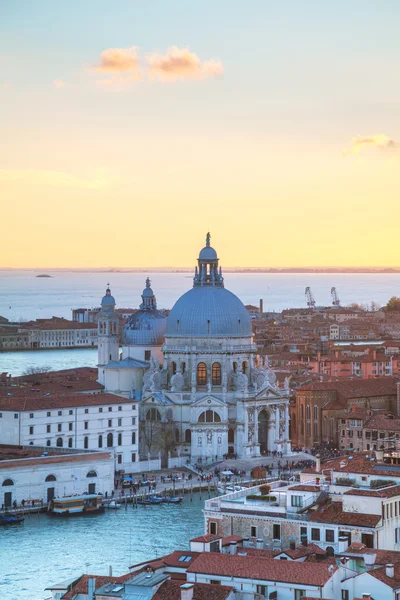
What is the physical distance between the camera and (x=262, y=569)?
82.5 ft

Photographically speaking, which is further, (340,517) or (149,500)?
(149,500)

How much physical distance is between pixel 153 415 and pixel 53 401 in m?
6.98

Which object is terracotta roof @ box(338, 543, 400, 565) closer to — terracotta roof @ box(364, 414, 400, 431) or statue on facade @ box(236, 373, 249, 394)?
terracotta roof @ box(364, 414, 400, 431)

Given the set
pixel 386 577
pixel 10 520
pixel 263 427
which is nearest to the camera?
pixel 386 577

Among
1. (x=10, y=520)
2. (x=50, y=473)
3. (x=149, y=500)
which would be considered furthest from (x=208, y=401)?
(x=10, y=520)

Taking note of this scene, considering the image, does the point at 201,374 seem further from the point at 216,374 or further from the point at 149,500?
the point at 149,500

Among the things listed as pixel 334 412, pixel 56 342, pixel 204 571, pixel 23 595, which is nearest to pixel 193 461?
pixel 334 412

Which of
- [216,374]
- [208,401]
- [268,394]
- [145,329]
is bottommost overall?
[208,401]

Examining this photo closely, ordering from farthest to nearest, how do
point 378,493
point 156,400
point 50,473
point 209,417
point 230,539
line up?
1. point 156,400
2. point 209,417
3. point 50,473
4. point 378,493
5. point 230,539

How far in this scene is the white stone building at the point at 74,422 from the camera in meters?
50.1

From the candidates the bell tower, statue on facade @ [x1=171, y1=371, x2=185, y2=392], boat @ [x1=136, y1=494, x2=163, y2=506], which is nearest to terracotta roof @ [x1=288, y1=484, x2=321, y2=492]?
boat @ [x1=136, y1=494, x2=163, y2=506]

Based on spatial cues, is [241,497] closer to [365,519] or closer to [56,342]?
[365,519]

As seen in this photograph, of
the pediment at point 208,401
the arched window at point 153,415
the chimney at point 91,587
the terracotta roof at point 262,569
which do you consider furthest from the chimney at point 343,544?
the arched window at point 153,415

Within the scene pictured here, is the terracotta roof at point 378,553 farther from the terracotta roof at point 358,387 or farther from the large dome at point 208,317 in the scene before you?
the terracotta roof at point 358,387
